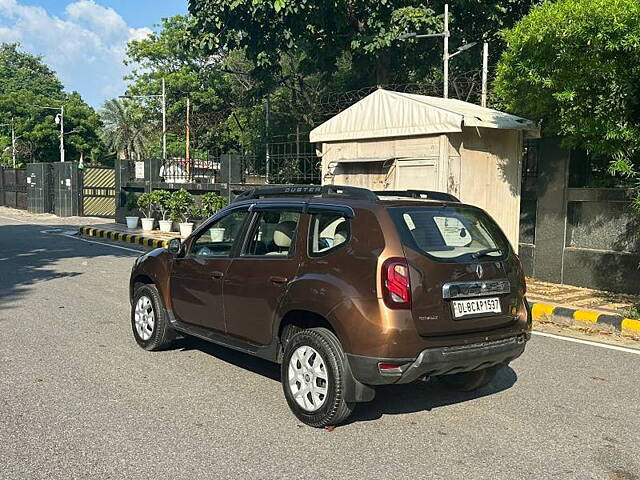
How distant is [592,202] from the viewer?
32.0ft

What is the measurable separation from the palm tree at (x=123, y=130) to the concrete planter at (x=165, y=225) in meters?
33.4

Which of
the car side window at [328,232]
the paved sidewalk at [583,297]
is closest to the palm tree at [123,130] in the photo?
Answer: the paved sidewalk at [583,297]

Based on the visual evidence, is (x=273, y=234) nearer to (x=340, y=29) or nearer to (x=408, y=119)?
(x=408, y=119)

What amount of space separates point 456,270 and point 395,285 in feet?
1.62

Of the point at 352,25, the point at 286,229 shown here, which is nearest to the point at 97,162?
the point at 352,25

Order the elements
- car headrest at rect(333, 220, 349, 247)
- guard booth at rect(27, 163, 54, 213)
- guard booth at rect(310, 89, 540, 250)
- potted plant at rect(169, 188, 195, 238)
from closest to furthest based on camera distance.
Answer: car headrest at rect(333, 220, 349, 247) → guard booth at rect(310, 89, 540, 250) → potted plant at rect(169, 188, 195, 238) → guard booth at rect(27, 163, 54, 213)

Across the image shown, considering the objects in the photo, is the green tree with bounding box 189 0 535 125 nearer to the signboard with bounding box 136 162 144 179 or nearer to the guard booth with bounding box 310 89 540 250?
the signboard with bounding box 136 162 144 179

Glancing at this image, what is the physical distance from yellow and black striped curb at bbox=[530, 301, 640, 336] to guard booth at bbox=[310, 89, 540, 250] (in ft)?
8.16

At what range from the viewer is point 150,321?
20.3ft

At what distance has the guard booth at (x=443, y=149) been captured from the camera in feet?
32.7

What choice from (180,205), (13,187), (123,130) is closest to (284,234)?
(180,205)

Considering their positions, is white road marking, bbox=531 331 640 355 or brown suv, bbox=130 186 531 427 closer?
brown suv, bbox=130 186 531 427

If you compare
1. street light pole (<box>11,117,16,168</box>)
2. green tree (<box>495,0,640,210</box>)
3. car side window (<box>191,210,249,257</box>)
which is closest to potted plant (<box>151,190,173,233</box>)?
green tree (<box>495,0,640,210</box>)

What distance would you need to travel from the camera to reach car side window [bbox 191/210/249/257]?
534 centimetres
